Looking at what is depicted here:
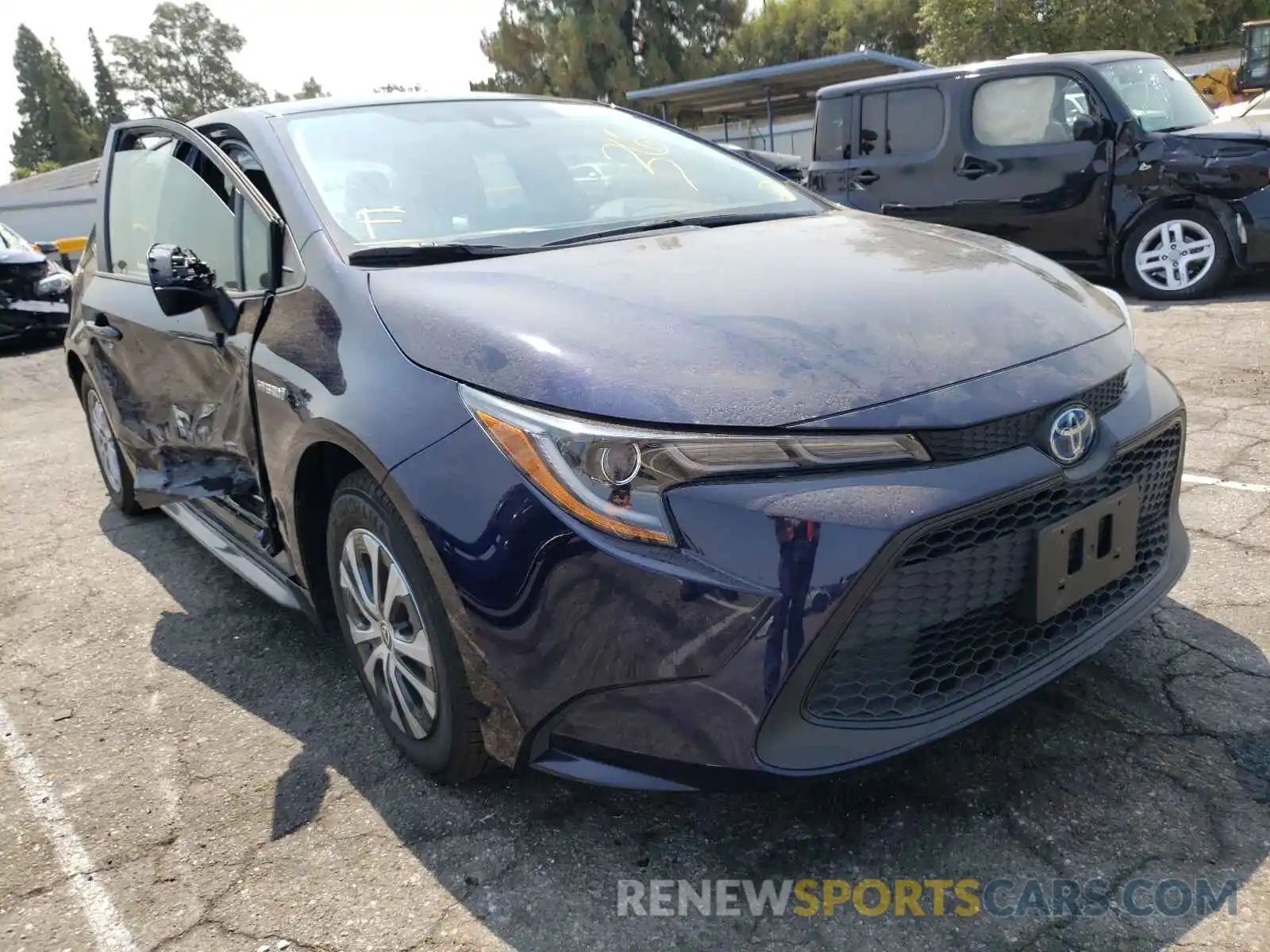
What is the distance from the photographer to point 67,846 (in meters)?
2.22

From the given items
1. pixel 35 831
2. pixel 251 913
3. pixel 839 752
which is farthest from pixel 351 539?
pixel 839 752

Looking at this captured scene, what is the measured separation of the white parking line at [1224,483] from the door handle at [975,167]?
4191mm

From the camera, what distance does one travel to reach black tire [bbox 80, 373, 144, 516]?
423 centimetres

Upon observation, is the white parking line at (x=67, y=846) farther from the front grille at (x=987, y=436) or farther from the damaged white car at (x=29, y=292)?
the damaged white car at (x=29, y=292)

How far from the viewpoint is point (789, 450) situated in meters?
1.65

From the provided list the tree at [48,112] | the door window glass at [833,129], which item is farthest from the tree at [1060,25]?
the tree at [48,112]

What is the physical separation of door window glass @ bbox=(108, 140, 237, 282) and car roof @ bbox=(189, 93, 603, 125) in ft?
0.46

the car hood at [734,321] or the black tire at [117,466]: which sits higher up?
the car hood at [734,321]

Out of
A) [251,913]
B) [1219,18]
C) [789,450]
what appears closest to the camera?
[789,450]

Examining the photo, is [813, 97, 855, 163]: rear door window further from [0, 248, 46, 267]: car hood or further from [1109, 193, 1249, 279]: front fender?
[0, 248, 46, 267]: car hood

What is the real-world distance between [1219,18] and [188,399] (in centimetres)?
3574

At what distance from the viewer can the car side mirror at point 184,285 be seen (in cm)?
251

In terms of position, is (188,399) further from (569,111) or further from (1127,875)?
(1127,875)

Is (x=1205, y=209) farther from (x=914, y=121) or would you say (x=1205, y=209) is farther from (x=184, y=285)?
(x=184, y=285)
